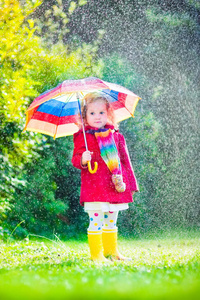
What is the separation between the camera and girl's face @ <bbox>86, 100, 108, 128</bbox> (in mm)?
4199

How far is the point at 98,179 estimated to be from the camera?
4016 millimetres

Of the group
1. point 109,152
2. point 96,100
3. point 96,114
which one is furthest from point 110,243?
point 96,100

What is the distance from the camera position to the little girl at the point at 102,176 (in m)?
3.99

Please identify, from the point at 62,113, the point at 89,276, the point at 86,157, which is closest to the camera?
the point at 89,276

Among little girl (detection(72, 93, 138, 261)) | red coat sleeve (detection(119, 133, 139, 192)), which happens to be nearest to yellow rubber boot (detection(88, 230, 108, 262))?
little girl (detection(72, 93, 138, 261))

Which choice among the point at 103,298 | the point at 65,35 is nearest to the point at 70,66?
the point at 65,35

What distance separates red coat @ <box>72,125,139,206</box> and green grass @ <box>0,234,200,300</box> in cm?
54

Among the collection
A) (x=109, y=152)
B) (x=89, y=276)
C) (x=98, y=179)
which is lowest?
(x=89, y=276)

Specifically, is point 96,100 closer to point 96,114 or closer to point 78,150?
point 96,114

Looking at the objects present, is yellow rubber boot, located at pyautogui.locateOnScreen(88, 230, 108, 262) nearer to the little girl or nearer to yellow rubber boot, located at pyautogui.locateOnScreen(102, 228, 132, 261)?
the little girl

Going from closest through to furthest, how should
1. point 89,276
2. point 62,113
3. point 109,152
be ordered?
point 89,276 → point 109,152 → point 62,113

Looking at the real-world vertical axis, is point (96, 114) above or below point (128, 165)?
above

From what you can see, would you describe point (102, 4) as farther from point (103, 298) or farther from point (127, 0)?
Answer: point (103, 298)

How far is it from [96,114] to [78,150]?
36 centimetres
